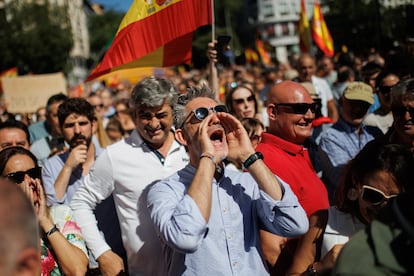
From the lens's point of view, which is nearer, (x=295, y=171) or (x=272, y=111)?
(x=295, y=171)

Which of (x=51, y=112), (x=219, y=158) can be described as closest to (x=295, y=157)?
(x=219, y=158)

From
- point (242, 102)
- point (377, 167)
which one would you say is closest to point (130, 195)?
point (377, 167)

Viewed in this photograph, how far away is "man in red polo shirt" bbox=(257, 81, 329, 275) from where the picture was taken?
11.2 ft

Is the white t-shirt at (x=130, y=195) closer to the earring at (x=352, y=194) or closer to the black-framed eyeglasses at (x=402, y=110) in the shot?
the earring at (x=352, y=194)

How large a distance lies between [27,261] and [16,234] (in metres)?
0.09

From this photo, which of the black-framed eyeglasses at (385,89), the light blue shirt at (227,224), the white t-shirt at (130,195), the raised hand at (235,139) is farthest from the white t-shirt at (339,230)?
the black-framed eyeglasses at (385,89)

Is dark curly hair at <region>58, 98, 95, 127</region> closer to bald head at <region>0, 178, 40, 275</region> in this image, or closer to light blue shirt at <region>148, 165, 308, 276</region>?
light blue shirt at <region>148, 165, 308, 276</region>

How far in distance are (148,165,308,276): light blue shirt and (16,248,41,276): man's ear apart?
1.15 metres

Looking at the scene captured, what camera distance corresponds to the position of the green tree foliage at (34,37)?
32.8m

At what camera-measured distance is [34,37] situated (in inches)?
1335

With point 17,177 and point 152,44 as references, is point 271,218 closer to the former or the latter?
point 17,177

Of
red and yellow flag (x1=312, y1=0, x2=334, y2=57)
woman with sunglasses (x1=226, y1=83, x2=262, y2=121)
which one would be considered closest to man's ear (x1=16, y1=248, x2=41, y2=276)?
woman with sunglasses (x1=226, y1=83, x2=262, y2=121)

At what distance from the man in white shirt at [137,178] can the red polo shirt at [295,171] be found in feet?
1.90

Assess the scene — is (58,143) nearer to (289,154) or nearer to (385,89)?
(289,154)
